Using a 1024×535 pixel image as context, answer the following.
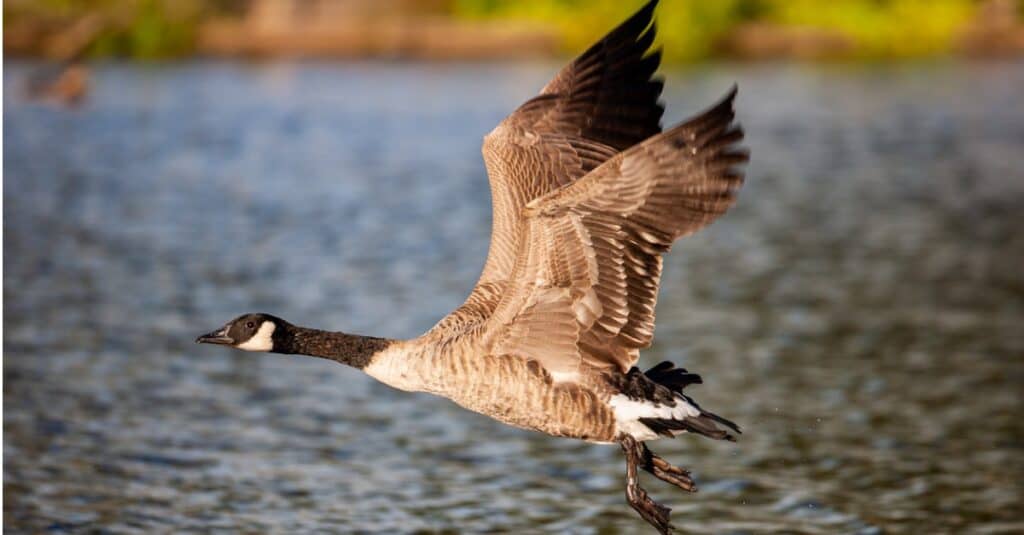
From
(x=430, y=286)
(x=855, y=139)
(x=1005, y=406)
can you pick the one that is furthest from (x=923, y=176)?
(x=1005, y=406)

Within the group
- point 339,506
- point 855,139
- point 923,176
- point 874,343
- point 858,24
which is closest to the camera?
point 339,506

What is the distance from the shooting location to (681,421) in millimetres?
7988

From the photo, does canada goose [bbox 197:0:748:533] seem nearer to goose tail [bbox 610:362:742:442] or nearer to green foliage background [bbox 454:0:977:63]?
goose tail [bbox 610:362:742:442]

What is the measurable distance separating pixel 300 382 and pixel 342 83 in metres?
36.4

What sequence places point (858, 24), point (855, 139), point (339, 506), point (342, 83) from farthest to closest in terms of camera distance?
point (858, 24), point (342, 83), point (855, 139), point (339, 506)

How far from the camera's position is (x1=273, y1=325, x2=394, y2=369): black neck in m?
8.34

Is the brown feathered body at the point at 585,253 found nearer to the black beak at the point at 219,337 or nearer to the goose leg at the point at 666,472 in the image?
the goose leg at the point at 666,472

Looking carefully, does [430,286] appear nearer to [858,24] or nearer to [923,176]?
[923,176]

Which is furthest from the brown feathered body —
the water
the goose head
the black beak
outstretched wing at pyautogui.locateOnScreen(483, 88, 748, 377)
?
the water

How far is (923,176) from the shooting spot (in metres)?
29.1

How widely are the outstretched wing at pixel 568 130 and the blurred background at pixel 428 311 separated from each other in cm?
216

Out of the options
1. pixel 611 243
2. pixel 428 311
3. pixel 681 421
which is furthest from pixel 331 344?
pixel 428 311

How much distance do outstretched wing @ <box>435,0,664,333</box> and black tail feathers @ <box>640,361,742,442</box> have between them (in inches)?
40.2

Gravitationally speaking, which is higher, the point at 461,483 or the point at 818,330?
the point at 818,330
